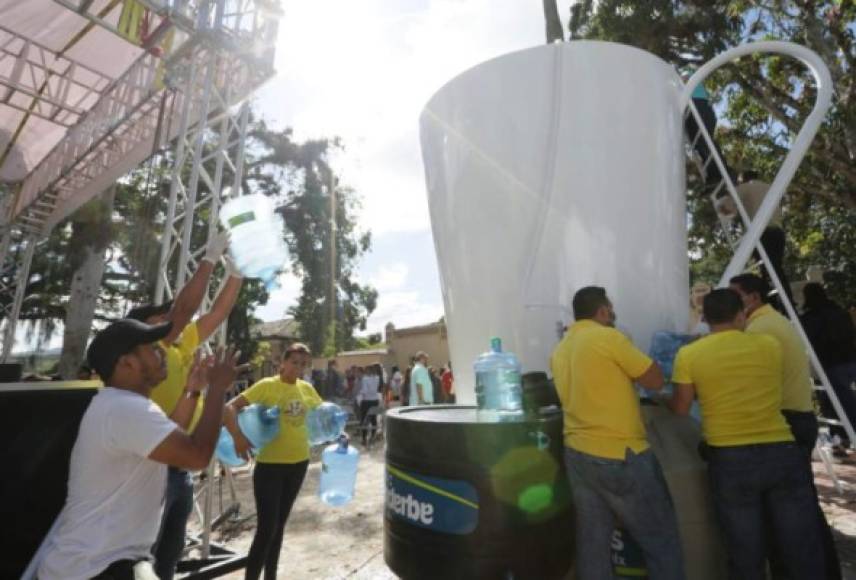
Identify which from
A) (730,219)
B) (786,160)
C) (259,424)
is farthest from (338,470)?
(786,160)

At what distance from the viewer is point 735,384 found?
86.3 inches

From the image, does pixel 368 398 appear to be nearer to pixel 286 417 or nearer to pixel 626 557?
pixel 286 417

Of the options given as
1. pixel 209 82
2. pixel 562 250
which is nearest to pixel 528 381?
pixel 562 250

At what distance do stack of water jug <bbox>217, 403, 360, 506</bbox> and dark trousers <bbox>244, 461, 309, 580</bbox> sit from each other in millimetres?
209

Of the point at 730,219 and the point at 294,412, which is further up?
the point at 730,219

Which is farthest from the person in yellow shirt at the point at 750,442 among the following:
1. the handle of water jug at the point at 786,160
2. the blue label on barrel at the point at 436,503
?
the blue label on barrel at the point at 436,503

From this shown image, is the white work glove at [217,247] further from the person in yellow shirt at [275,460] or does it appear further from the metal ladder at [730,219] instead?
the metal ladder at [730,219]

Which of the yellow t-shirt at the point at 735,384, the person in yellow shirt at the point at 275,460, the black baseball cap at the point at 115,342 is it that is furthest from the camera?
the person in yellow shirt at the point at 275,460

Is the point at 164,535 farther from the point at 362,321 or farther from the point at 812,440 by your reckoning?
the point at 362,321

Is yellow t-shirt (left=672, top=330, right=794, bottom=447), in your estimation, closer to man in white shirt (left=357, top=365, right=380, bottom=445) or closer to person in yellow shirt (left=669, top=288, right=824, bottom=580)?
person in yellow shirt (left=669, top=288, right=824, bottom=580)

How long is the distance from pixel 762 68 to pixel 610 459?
36.5ft

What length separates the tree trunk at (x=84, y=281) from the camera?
10.9 meters

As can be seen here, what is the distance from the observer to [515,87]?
2.57 m

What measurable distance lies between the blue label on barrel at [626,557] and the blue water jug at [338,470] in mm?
2029
